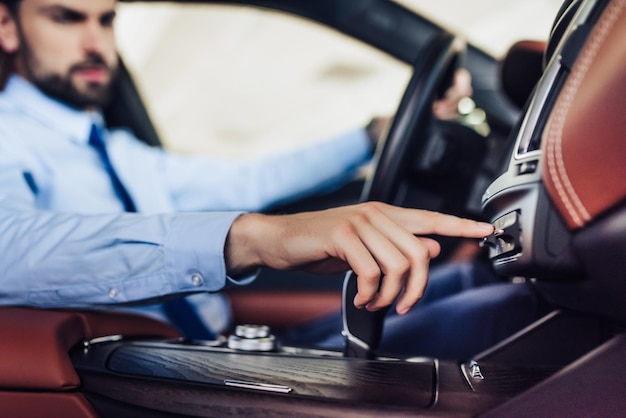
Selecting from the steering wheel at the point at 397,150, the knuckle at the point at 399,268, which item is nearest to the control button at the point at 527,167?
the knuckle at the point at 399,268

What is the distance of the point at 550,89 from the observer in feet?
1.77

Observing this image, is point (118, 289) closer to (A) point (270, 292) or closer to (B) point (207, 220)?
(B) point (207, 220)

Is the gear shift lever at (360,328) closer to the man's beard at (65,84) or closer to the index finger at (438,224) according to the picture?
the index finger at (438,224)

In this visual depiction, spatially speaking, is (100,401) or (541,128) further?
(100,401)

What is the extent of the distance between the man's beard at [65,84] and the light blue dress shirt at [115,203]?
3cm

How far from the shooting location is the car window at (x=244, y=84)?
16.3 feet

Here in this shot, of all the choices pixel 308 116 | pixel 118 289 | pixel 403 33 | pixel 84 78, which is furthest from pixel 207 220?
pixel 308 116

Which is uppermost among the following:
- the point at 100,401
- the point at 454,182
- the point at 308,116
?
the point at 454,182

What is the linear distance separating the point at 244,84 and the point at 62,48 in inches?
207

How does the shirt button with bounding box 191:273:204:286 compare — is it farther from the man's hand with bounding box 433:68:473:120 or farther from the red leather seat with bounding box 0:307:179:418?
the man's hand with bounding box 433:68:473:120

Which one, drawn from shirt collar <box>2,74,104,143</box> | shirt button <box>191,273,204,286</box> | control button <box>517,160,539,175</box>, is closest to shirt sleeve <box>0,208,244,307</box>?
shirt button <box>191,273,204,286</box>

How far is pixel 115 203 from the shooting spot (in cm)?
122

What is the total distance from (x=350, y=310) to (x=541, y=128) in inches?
15.9

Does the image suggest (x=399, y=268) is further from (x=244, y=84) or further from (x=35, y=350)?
(x=244, y=84)
